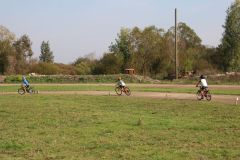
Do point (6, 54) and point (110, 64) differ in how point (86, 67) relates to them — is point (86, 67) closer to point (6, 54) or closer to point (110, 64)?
point (110, 64)

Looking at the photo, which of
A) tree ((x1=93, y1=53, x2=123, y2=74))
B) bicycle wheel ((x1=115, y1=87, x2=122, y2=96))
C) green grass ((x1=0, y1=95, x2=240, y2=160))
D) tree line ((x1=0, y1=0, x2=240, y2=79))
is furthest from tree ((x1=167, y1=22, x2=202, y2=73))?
green grass ((x1=0, y1=95, x2=240, y2=160))

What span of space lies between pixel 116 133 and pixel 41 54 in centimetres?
8634

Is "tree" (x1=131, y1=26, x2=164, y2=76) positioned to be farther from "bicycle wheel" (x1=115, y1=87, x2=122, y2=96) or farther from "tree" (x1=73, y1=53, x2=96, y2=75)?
"bicycle wheel" (x1=115, y1=87, x2=122, y2=96)

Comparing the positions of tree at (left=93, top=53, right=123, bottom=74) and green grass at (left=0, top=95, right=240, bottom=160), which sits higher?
tree at (left=93, top=53, right=123, bottom=74)

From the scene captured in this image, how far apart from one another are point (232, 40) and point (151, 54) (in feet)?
41.2

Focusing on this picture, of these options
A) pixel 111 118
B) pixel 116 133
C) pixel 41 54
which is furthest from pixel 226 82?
pixel 41 54

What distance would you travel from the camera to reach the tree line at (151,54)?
212ft

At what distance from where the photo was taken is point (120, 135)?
12211 mm

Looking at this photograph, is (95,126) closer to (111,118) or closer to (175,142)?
(111,118)

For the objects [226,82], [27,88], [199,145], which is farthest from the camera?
[226,82]

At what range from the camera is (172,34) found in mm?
71062

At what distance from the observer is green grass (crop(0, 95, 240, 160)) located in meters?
9.81

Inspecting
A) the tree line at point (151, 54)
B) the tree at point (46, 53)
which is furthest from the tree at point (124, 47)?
the tree at point (46, 53)

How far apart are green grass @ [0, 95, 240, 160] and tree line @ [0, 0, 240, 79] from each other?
47804 millimetres
